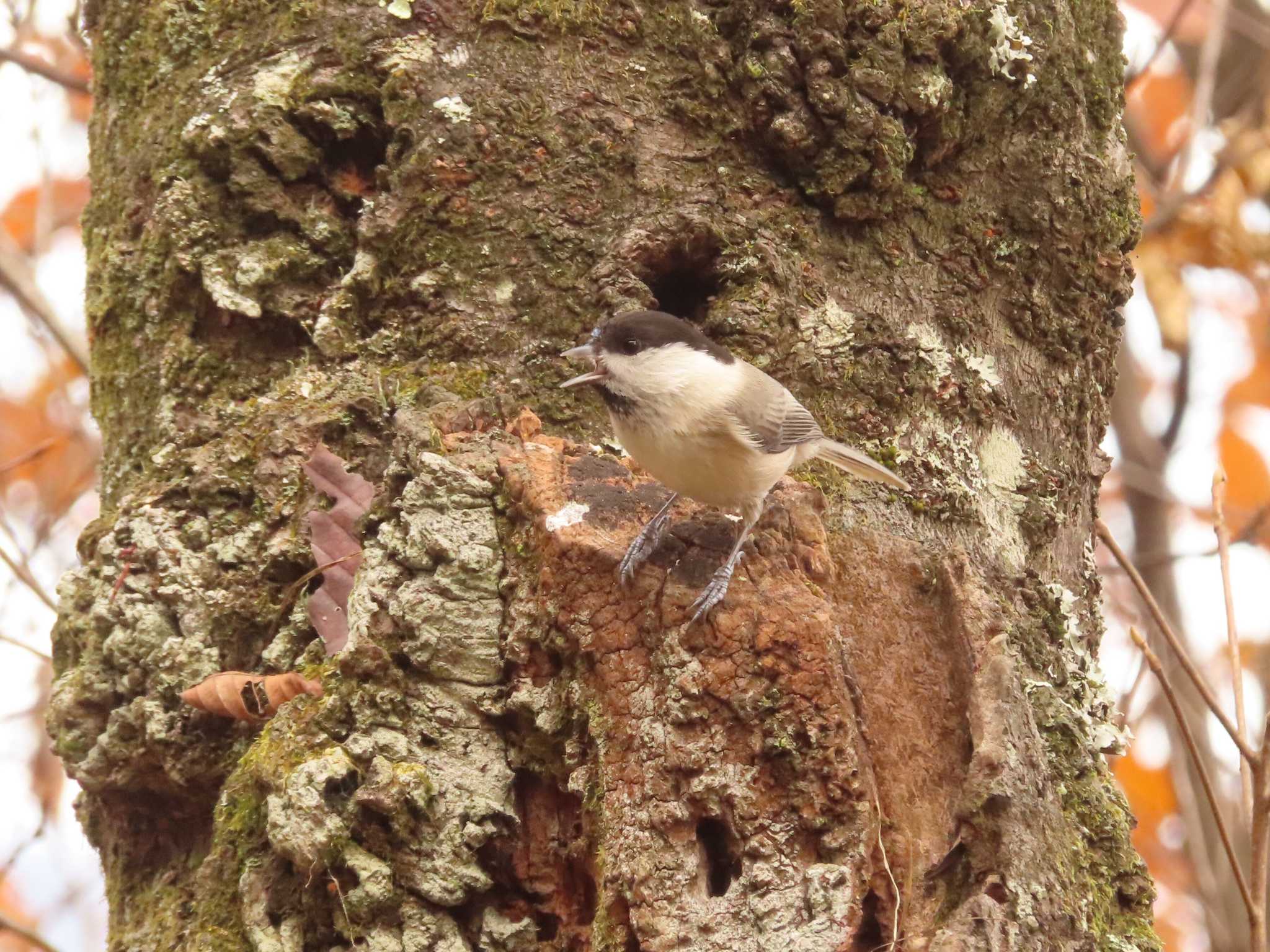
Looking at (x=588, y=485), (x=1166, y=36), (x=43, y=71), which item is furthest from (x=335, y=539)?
(x=1166, y=36)

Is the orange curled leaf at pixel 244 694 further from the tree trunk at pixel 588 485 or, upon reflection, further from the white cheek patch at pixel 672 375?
the white cheek patch at pixel 672 375

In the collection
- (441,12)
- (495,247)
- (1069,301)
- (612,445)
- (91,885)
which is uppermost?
(441,12)

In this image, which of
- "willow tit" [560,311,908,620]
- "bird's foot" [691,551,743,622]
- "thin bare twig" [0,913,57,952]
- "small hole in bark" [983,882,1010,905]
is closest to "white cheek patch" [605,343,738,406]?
"willow tit" [560,311,908,620]

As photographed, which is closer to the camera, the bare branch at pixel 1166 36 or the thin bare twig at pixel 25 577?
the thin bare twig at pixel 25 577

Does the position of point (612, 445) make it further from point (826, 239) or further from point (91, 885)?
point (91, 885)

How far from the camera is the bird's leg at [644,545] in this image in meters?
1.88

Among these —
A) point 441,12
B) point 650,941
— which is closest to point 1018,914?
point 650,941

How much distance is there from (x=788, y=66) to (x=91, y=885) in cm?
557

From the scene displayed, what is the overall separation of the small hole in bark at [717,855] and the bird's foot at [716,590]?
31 centimetres

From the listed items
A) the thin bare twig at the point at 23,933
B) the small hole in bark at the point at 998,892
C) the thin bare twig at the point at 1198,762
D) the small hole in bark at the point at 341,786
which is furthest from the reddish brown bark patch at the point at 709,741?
the thin bare twig at the point at 23,933

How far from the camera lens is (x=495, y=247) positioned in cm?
230

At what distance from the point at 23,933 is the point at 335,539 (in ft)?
3.98

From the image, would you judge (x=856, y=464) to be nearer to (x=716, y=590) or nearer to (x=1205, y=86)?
(x=716, y=590)

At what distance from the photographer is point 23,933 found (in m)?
2.52
